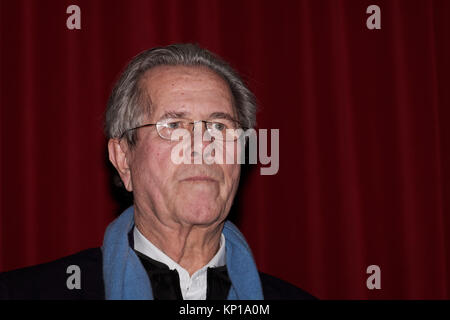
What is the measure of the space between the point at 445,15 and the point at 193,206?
1.93 metres

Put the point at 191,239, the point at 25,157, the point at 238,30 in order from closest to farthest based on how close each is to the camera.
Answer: the point at 191,239, the point at 25,157, the point at 238,30

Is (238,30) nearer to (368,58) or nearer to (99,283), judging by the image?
(368,58)

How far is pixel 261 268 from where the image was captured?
247cm

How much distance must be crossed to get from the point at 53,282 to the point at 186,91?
715mm

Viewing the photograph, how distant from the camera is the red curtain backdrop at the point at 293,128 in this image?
7.84ft

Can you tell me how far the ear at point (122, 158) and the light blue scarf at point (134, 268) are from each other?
123 millimetres

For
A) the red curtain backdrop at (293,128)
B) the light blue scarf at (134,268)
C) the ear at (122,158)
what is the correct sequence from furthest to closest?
the red curtain backdrop at (293,128)
the ear at (122,158)
the light blue scarf at (134,268)

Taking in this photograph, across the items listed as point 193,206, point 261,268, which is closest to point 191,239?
point 193,206

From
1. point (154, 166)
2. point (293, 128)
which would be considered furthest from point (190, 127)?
point (293, 128)

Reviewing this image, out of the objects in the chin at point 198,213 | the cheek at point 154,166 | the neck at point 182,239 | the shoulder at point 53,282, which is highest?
the cheek at point 154,166

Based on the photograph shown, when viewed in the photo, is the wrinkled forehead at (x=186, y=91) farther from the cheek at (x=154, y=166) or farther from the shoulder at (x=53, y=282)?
the shoulder at (x=53, y=282)

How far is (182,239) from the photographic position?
5.42 ft

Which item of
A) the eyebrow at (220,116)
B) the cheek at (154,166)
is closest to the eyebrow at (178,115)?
the eyebrow at (220,116)

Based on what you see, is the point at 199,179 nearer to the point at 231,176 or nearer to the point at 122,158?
the point at 231,176
